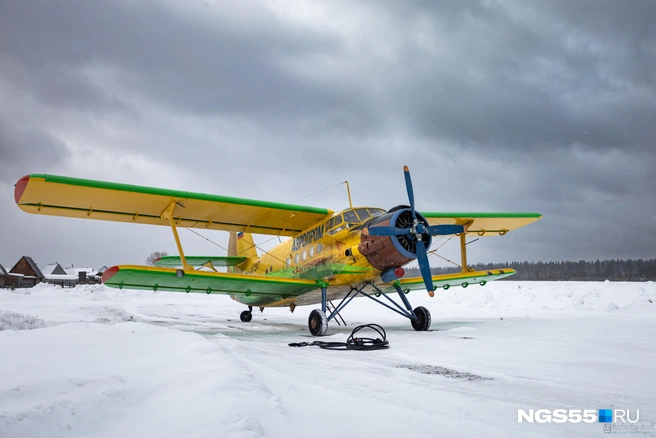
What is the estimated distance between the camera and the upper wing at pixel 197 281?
33.2 feet

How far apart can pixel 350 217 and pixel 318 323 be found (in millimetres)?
3054

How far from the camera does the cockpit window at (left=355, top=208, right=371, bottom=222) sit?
439 inches

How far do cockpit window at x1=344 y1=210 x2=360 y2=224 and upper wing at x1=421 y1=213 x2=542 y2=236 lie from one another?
302 cm

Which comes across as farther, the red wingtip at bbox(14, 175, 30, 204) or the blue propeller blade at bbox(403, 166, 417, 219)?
the blue propeller blade at bbox(403, 166, 417, 219)

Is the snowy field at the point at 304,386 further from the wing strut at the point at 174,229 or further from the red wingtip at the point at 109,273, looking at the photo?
the wing strut at the point at 174,229

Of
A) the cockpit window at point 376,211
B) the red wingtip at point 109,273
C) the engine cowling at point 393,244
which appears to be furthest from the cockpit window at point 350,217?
the red wingtip at point 109,273

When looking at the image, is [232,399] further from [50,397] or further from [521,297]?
[521,297]

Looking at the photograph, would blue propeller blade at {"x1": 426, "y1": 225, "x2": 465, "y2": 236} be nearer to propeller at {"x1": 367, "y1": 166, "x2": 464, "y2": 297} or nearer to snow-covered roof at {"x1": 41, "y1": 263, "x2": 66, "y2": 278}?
propeller at {"x1": 367, "y1": 166, "x2": 464, "y2": 297}

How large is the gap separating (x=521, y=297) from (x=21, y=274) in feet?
234

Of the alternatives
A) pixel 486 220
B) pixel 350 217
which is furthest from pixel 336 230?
pixel 486 220

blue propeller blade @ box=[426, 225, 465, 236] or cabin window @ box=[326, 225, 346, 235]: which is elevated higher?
cabin window @ box=[326, 225, 346, 235]

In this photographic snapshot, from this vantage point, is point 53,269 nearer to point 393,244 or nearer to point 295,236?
point 295,236

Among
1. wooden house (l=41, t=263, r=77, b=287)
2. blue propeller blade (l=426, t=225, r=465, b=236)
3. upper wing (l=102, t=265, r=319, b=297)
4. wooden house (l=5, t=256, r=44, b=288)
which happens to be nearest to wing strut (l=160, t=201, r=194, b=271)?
upper wing (l=102, t=265, r=319, b=297)

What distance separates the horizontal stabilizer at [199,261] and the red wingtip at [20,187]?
5.36 meters
